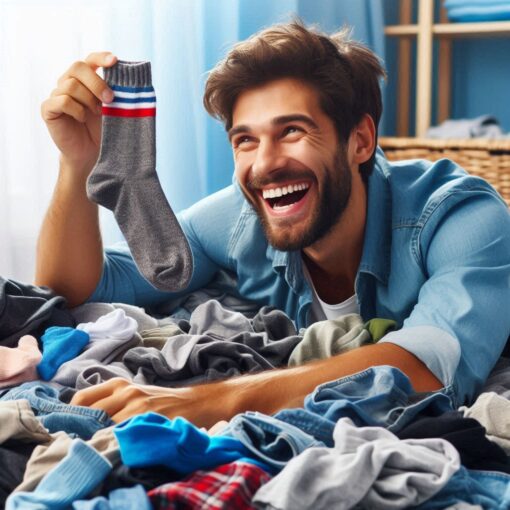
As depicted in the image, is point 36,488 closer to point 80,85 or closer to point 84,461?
point 84,461

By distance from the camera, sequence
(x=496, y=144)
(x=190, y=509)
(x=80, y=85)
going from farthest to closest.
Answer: (x=496, y=144)
(x=80, y=85)
(x=190, y=509)

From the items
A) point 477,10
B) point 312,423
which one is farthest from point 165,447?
point 477,10

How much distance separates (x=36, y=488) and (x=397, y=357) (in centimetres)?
59

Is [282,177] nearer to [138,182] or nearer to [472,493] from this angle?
[138,182]

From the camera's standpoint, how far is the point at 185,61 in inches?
112

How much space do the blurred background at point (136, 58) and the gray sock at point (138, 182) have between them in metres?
0.95

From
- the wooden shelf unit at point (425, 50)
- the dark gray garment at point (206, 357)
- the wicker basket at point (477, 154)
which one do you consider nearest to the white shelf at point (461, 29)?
the wooden shelf unit at point (425, 50)

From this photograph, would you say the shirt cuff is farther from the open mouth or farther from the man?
the open mouth

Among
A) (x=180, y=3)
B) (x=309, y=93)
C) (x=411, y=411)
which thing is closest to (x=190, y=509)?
(x=411, y=411)

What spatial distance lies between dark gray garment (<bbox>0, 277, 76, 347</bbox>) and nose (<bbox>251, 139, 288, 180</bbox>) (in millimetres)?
397

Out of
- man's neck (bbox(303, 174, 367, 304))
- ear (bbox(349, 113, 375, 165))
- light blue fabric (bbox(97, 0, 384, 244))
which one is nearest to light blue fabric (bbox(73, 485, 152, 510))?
man's neck (bbox(303, 174, 367, 304))

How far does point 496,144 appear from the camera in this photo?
3.10 meters

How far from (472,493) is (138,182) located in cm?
86

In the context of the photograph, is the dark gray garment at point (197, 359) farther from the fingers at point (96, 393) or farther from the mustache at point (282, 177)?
the mustache at point (282, 177)
